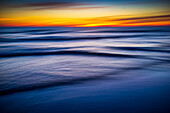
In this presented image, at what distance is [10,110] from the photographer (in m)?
1.10

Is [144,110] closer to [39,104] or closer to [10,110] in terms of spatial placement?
[39,104]

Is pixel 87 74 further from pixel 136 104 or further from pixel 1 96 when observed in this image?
pixel 1 96

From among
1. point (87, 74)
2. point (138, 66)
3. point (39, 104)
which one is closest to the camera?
point (39, 104)

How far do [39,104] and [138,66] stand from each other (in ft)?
5.00

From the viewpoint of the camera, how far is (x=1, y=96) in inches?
51.1

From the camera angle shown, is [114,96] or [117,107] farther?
[114,96]

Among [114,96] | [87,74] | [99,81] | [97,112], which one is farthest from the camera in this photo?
[87,74]

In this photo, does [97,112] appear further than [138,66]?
No

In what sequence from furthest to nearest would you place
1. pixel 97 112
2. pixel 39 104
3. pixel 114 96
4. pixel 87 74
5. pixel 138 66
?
pixel 138 66 → pixel 87 74 → pixel 114 96 → pixel 39 104 → pixel 97 112

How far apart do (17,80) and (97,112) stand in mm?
1026

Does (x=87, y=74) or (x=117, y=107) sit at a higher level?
(x=87, y=74)

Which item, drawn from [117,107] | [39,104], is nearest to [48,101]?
[39,104]

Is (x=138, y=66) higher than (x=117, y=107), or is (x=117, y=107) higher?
(x=138, y=66)

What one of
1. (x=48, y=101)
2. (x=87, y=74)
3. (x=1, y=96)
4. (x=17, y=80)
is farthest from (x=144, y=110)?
(x=17, y=80)
